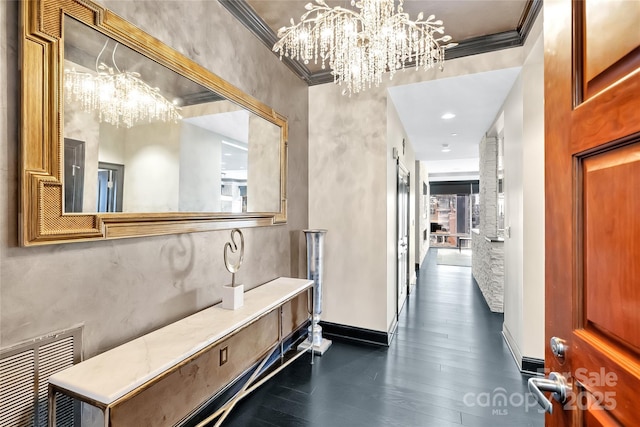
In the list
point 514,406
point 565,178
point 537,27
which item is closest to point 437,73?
point 537,27

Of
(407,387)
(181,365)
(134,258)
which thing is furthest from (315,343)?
(134,258)

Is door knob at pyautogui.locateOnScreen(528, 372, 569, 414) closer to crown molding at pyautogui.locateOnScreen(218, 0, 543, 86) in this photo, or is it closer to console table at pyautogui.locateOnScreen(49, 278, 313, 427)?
console table at pyautogui.locateOnScreen(49, 278, 313, 427)

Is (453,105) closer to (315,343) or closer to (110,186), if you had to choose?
(315,343)

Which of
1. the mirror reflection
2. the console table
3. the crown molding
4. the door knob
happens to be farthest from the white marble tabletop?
the crown molding

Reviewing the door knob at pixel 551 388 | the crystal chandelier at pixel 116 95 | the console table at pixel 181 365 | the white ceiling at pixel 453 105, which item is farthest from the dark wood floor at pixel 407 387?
the white ceiling at pixel 453 105

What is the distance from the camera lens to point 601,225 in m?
0.68

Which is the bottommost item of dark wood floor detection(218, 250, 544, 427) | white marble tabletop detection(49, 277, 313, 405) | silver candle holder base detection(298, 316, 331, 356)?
dark wood floor detection(218, 250, 544, 427)

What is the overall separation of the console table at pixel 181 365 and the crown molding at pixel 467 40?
7.33 feet

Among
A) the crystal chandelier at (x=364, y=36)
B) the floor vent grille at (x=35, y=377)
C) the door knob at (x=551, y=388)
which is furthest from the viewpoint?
the crystal chandelier at (x=364, y=36)

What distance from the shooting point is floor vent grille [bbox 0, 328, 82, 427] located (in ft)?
3.67

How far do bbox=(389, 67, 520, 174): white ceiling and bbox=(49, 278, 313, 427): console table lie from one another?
2440 millimetres

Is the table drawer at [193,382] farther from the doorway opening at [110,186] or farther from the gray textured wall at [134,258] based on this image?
the doorway opening at [110,186]

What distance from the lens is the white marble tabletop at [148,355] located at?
3.77ft

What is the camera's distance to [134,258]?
1.59 meters
